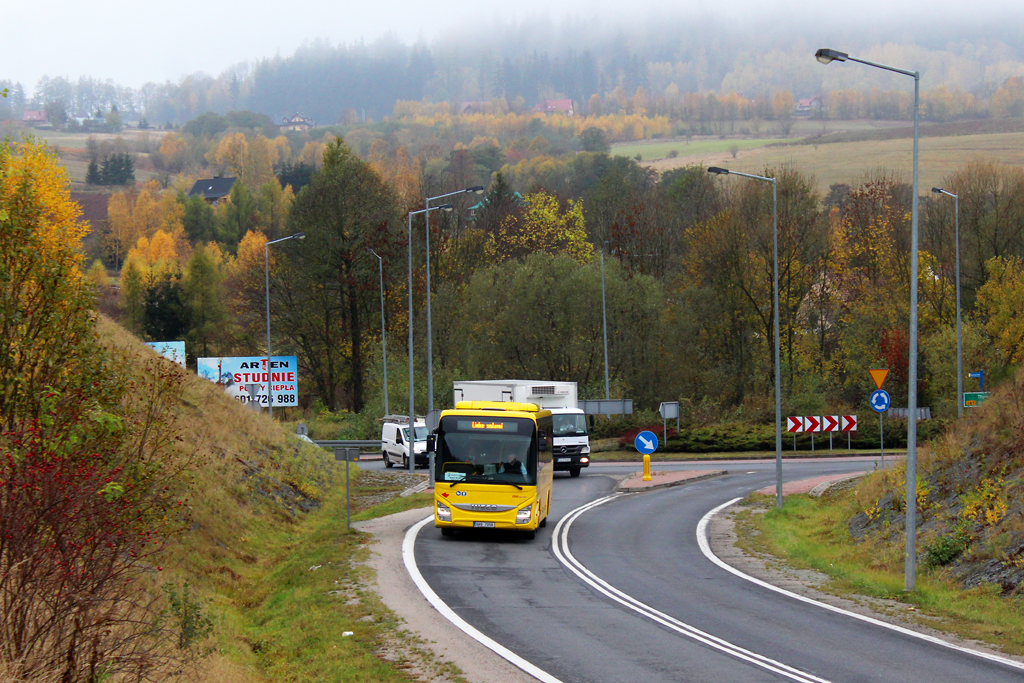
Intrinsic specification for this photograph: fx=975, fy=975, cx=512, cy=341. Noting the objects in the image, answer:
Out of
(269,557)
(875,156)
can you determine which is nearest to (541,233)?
(269,557)

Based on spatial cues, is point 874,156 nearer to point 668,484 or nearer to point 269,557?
point 668,484

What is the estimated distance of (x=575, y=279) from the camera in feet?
177

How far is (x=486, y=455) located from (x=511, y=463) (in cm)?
56

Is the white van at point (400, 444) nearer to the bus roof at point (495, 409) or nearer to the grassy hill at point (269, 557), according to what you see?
the grassy hill at point (269, 557)

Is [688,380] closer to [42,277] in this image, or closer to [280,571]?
[280,571]

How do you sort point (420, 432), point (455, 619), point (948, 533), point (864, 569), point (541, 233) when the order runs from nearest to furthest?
point (455, 619)
point (948, 533)
point (864, 569)
point (420, 432)
point (541, 233)

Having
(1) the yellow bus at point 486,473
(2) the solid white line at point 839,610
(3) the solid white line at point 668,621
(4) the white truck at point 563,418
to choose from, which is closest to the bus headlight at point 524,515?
(1) the yellow bus at point 486,473

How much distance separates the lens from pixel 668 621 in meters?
13.8

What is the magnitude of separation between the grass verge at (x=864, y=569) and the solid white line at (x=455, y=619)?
19.3 ft

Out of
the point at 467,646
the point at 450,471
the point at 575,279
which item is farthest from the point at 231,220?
the point at 467,646

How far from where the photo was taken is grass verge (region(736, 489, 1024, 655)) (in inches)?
533

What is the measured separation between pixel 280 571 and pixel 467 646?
818 centimetres

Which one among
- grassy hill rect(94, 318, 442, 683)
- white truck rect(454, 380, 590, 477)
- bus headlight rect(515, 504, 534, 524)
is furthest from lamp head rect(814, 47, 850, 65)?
white truck rect(454, 380, 590, 477)

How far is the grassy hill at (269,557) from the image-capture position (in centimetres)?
1186
